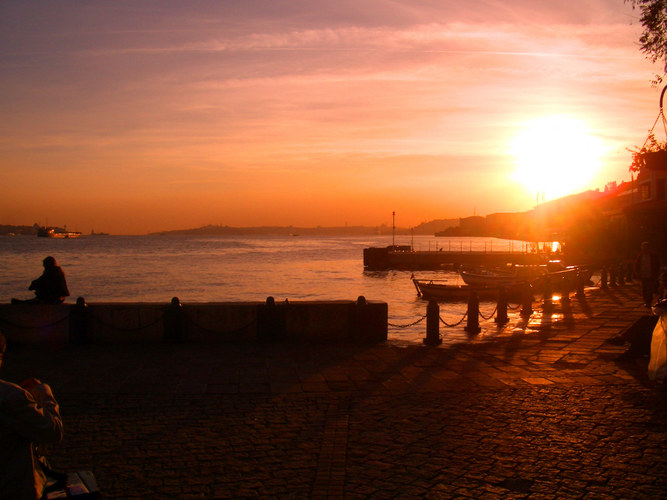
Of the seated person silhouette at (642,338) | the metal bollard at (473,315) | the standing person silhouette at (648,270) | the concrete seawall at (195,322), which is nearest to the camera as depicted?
the seated person silhouette at (642,338)

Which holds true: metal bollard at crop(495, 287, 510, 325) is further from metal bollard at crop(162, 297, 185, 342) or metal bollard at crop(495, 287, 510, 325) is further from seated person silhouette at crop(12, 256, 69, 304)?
seated person silhouette at crop(12, 256, 69, 304)

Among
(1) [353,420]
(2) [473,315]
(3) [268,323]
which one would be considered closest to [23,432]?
(1) [353,420]

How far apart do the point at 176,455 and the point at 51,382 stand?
3658 mm

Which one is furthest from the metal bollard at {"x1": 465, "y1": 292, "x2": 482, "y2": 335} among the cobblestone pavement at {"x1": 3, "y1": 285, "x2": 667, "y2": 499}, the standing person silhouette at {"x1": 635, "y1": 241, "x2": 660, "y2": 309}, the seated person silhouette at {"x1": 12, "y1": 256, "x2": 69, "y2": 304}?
the seated person silhouette at {"x1": 12, "y1": 256, "x2": 69, "y2": 304}

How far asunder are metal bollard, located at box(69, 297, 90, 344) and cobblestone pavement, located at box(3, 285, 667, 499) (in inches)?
20.3

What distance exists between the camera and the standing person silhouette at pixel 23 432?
333 cm

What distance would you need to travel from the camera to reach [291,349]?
36.3ft

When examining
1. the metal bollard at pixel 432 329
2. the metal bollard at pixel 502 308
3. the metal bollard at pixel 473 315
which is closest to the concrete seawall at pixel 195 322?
the metal bollard at pixel 432 329

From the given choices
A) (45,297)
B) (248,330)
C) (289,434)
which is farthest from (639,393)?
(45,297)

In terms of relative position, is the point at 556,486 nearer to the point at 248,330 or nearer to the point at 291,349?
the point at 291,349

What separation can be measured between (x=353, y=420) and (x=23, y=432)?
13.6 ft

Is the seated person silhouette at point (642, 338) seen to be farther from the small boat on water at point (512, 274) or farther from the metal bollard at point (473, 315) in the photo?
the small boat on water at point (512, 274)

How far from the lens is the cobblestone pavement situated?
5203 mm

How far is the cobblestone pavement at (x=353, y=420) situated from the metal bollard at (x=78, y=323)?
1.69 feet
